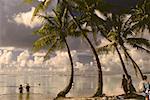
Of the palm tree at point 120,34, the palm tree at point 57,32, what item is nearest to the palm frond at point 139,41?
the palm tree at point 120,34

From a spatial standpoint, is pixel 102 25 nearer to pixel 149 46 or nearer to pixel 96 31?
pixel 96 31

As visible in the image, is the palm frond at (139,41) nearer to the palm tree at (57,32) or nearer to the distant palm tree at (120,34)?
the distant palm tree at (120,34)

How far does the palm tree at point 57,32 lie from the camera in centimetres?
3494

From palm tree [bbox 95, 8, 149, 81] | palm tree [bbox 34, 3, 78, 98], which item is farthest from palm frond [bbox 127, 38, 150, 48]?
palm tree [bbox 34, 3, 78, 98]

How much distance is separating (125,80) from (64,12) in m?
7.30

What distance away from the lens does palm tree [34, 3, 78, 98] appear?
34938 millimetres

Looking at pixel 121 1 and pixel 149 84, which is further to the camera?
pixel 121 1

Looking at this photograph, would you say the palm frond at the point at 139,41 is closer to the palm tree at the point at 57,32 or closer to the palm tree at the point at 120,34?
the palm tree at the point at 120,34

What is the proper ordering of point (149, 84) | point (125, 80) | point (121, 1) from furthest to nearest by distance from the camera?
point (121, 1)
point (125, 80)
point (149, 84)

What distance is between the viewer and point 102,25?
35.9 m

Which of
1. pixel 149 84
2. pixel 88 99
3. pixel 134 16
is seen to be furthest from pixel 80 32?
pixel 149 84

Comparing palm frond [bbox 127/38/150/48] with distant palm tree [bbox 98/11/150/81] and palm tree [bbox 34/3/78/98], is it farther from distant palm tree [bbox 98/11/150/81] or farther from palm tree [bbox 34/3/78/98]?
palm tree [bbox 34/3/78/98]

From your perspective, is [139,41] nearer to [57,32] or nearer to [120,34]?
[120,34]

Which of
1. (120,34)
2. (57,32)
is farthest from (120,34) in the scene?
(57,32)
